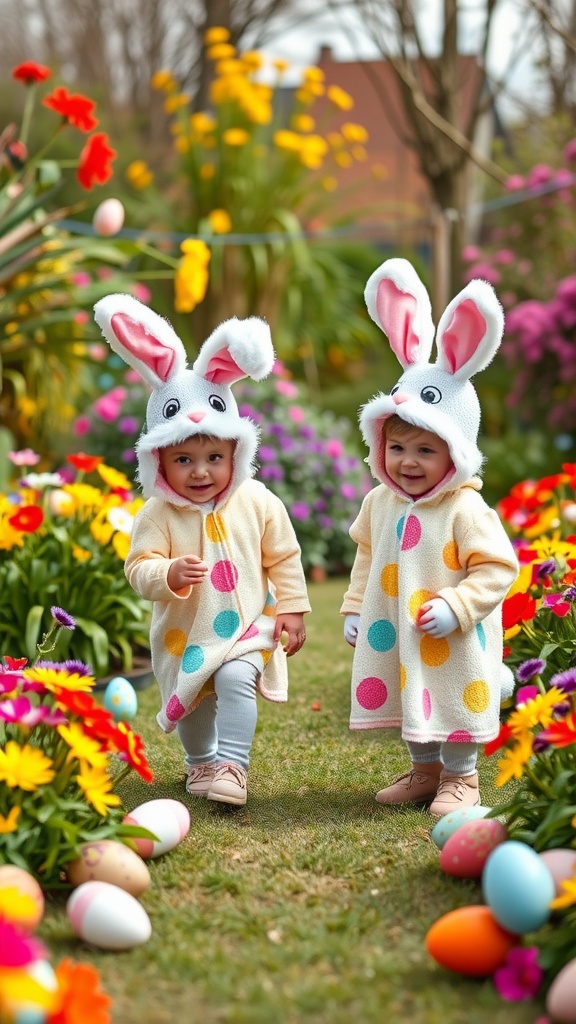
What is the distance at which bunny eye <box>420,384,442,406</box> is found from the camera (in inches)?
102

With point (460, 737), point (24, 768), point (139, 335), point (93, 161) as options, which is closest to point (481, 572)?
point (460, 737)

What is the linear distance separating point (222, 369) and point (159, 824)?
1052mm

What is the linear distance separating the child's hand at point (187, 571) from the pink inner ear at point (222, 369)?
0.44 meters

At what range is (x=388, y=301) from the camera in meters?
2.72

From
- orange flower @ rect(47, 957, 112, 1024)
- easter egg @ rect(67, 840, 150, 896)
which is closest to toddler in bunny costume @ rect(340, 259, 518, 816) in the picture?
easter egg @ rect(67, 840, 150, 896)

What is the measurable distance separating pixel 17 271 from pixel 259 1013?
3685mm

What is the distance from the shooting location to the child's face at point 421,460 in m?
2.59

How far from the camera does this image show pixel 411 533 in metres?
2.62

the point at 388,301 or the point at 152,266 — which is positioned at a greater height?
the point at 152,266

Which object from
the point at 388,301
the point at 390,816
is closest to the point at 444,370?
the point at 388,301

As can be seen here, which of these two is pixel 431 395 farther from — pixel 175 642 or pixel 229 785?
pixel 229 785

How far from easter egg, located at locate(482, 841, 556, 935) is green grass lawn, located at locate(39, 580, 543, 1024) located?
11 cm

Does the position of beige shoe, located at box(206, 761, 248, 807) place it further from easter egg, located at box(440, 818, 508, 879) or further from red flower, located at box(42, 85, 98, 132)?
red flower, located at box(42, 85, 98, 132)

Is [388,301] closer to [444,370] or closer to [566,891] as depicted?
[444,370]
